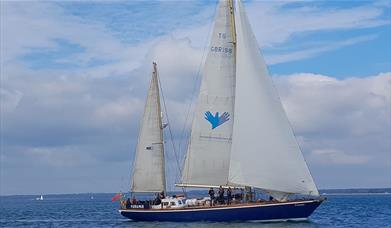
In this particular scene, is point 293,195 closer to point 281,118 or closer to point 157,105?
point 281,118

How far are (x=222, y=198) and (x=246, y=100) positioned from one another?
28.2ft

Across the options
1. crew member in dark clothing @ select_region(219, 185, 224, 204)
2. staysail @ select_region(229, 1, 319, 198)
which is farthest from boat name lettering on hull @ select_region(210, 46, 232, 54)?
crew member in dark clothing @ select_region(219, 185, 224, 204)

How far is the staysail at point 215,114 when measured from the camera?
62281 mm

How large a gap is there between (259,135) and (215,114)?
440cm

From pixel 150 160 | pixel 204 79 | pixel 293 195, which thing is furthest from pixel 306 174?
pixel 150 160

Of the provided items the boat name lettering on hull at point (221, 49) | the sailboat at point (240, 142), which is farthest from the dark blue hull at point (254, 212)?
the boat name lettering on hull at point (221, 49)

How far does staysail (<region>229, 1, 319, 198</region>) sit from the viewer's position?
60312 mm

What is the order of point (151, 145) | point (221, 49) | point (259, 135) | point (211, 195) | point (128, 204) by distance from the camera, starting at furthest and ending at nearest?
point (128, 204) < point (151, 145) < point (211, 195) < point (221, 49) < point (259, 135)

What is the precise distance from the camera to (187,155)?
6350 cm

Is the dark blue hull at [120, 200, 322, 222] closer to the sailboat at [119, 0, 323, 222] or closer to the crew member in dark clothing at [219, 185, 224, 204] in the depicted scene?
the sailboat at [119, 0, 323, 222]

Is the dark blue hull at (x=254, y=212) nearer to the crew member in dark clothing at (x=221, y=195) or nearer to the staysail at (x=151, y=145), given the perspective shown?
the crew member in dark clothing at (x=221, y=195)

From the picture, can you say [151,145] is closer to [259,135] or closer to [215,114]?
[215,114]

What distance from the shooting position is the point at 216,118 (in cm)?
6272

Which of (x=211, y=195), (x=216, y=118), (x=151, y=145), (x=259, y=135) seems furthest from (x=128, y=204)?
(x=259, y=135)
